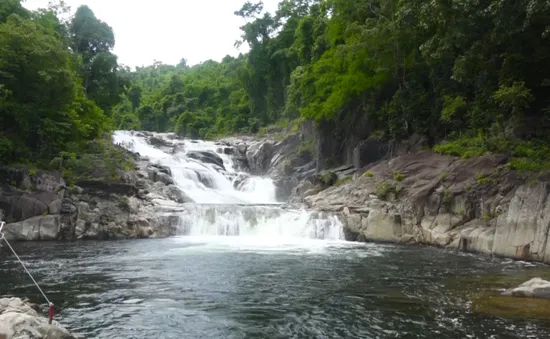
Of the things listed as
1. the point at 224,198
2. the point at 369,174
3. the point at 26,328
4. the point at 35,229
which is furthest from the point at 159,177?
the point at 26,328

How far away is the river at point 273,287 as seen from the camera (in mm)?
7246

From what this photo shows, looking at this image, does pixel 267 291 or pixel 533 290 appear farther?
pixel 267 291

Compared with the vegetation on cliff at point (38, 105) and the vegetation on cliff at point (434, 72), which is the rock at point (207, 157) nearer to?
the vegetation on cliff at point (434, 72)

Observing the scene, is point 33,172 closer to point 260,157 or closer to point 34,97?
point 34,97

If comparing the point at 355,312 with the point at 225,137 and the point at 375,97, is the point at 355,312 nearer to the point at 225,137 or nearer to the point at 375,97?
the point at 375,97

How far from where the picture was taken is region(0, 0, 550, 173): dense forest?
634 inches

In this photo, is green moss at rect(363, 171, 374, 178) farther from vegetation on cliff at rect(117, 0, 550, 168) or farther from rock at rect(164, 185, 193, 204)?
rock at rect(164, 185, 193, 204)

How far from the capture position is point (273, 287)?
10.1m

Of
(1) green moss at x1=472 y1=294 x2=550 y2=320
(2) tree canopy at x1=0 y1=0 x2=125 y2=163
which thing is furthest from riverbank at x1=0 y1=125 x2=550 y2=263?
(1) green moss at x1=472 y1=294 x2=550 y2=320

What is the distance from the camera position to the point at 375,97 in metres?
27.1

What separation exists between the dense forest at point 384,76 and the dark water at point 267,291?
7092 millimetres

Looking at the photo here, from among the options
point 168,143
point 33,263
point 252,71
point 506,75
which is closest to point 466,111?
point 506,75

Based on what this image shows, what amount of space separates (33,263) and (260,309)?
8.57 meters

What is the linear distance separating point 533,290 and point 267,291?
17.8 feet
